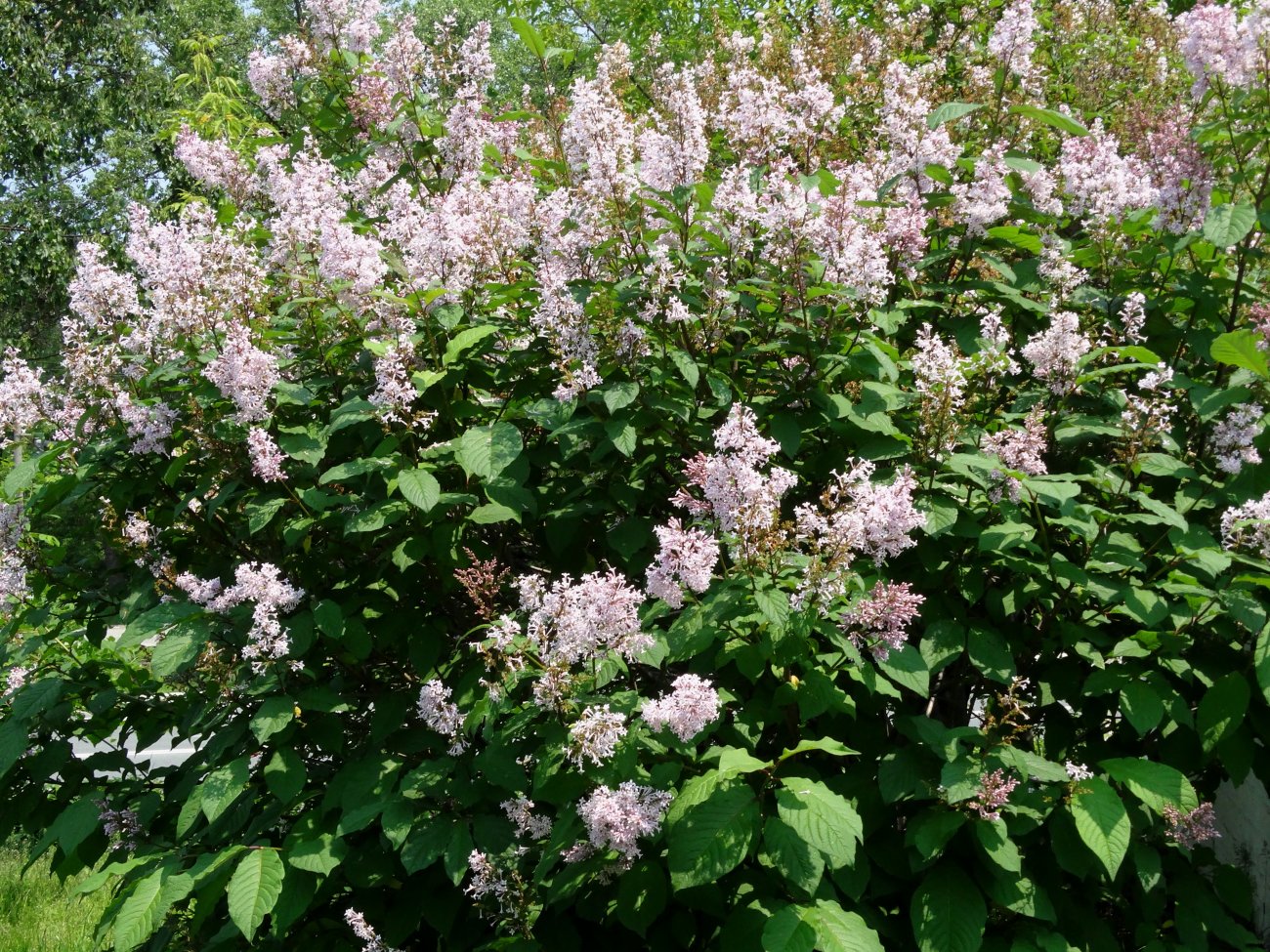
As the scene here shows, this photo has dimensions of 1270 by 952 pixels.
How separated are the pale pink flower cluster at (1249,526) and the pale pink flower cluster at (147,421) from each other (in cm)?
327

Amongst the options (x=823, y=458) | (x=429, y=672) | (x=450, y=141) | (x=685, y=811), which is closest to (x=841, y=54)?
(x=450, y=141)

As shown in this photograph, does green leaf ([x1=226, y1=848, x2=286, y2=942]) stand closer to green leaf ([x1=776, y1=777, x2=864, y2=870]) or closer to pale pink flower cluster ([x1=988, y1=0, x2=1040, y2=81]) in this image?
green leaf ([x1=776, y1=777, x2=864, y2=870])

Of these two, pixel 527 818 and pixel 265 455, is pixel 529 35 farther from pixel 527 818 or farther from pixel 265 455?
pixel 527 818

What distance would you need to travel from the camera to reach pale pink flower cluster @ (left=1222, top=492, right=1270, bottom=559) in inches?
109

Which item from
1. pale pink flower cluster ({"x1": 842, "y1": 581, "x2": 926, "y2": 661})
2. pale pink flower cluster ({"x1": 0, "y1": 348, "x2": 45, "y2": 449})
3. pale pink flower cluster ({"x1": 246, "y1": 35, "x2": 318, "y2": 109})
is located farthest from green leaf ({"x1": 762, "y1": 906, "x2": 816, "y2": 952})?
pale pink flower cluster ({"x1": 246, "y1": 35, "x2": 318, "y2": 109})

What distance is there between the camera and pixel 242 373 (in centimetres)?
334

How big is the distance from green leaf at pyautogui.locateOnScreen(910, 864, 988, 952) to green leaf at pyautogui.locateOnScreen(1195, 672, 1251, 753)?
2.57 ft

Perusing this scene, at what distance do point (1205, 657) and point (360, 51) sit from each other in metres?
3.94

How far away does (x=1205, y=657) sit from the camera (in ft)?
10.6

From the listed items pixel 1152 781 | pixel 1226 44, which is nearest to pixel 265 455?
pixel 1152 781

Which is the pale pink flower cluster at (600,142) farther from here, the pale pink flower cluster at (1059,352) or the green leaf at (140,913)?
the green leaf at (140,913)

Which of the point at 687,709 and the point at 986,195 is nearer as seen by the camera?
the point at 687,709

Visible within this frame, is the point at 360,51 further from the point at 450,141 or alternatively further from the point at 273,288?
the point at 273,288

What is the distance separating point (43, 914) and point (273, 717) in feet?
15.2
